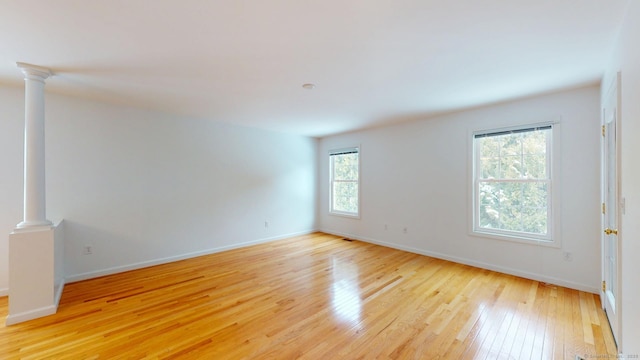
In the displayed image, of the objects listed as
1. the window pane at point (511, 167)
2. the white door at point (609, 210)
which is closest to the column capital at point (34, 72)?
the white door at point (609, 210)

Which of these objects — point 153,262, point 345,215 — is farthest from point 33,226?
point 345,215

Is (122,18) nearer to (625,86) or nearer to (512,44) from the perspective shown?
(512,44)

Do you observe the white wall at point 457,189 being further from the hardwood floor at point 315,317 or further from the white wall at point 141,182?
the white wall at point 141,182

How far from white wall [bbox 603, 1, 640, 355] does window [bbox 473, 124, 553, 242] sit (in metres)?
1.69

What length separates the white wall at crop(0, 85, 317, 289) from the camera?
10.6ft

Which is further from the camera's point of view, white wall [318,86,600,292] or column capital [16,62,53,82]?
white wall [318,86,600,292]

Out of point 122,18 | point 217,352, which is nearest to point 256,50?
point 122,18

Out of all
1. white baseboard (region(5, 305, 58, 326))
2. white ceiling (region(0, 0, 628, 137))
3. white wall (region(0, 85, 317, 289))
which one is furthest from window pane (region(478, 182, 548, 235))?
white baseboard (region(5, 305, 58, 326))

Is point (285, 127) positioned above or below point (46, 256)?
above

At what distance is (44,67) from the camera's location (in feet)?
8.03

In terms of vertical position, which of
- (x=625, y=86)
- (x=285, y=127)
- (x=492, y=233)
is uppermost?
(x=285, y=127)

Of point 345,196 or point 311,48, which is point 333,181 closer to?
point 345,196

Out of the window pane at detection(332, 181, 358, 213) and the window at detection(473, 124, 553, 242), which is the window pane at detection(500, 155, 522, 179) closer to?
the window at detection(473, 124, 553, 242)

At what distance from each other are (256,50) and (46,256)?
2.88 m
